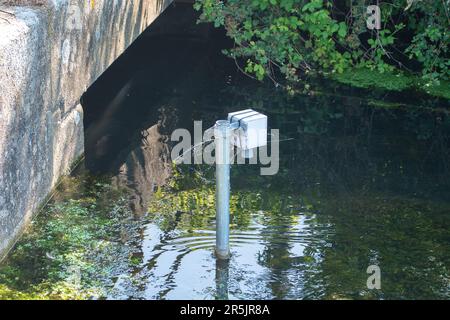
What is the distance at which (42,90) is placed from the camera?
18.3 feet

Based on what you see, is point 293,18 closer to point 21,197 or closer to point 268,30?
point 268,30

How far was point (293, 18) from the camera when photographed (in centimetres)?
842

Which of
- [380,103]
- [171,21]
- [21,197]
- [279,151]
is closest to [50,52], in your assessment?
[21,197]

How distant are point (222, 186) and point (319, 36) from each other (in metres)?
3.96

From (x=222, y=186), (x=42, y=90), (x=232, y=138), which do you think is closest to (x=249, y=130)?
(x=232, y=138)

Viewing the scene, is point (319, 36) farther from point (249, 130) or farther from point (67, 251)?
point (67, 251)

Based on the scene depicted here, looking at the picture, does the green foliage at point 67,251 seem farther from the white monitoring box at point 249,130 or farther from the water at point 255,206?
the white monitoring box at point 249,130

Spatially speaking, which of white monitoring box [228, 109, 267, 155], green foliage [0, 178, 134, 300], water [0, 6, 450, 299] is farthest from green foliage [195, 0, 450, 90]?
white monitoring box [228, 109, 267, 155]

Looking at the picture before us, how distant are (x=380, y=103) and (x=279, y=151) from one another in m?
1.69

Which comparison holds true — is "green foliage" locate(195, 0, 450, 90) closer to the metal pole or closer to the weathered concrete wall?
the weathered concrete wall

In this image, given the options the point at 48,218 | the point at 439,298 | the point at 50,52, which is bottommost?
the point at 439,298

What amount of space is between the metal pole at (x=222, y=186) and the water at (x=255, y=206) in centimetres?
12

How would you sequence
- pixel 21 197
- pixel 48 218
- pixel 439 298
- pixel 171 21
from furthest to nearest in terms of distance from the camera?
pixel 171 21
pixel 48 218
pixel 21 197
pixel 439 298

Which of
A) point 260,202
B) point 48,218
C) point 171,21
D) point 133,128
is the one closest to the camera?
point 48,218
